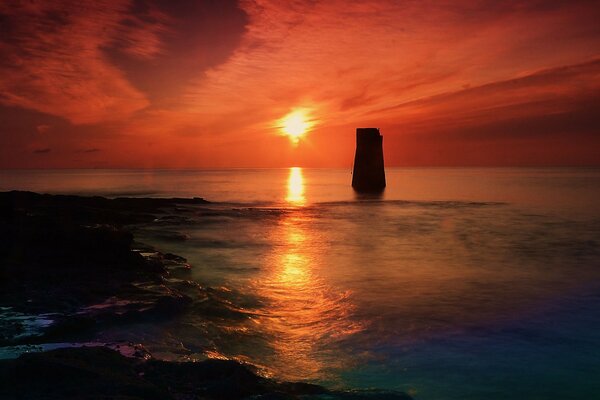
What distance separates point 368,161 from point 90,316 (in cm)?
5793

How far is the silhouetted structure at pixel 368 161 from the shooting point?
202 feet

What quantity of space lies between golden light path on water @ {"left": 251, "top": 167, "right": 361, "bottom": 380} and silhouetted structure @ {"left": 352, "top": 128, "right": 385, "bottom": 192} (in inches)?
1747

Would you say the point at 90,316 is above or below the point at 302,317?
above

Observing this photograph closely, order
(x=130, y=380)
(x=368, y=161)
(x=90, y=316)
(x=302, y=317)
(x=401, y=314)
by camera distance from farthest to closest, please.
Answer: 1. (x=368, y=161)
2. (x=401, y=314)
3. (x=302, y=317)
4. (x=90, y=316)
5. (x=130, y=380)

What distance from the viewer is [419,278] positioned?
1455 cm

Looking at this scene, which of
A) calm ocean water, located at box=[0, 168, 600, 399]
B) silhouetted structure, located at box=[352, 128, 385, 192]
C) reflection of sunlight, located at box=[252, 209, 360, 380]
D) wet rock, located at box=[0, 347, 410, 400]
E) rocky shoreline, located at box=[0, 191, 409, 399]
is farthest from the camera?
silhouetted structure, located at box=[352, 128, 385, 192]

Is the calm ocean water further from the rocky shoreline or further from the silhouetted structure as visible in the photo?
the silhouetted structure

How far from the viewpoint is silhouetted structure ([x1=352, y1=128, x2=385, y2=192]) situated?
202ft

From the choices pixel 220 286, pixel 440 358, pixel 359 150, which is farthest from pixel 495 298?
pixel 359 150

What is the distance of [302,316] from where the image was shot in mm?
9992

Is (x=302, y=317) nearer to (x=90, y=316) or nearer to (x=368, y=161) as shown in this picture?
(x=90, y=316)

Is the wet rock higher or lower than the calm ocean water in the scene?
higher

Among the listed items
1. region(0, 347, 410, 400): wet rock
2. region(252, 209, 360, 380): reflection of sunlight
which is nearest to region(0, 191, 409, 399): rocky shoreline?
region(0, 347, 410, 400): wet rock

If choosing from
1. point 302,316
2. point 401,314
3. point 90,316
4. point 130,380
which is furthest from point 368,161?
point 130,380
